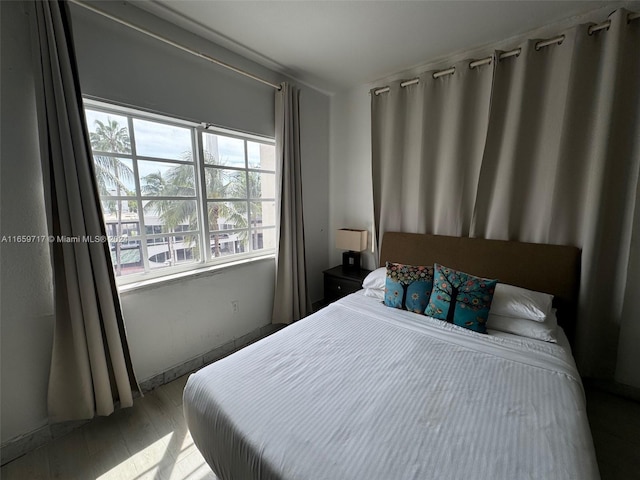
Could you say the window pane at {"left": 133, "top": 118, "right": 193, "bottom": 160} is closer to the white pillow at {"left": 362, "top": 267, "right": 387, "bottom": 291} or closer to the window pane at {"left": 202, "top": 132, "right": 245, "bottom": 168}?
the window pane at {"left": 202, "top": 132, "right": 245, "bottom": 168}

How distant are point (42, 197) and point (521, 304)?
2.90m

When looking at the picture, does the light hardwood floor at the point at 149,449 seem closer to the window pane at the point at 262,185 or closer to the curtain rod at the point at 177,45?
the window pane at the point at 262,185

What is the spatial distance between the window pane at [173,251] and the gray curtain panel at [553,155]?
208 cm

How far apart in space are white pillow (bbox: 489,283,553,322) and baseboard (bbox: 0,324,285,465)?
2.00 m

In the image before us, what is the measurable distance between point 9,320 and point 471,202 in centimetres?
318

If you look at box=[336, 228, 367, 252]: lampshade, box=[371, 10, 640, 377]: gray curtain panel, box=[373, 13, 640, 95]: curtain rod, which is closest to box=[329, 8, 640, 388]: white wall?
box=[373, 13, 640, 95]: curtain rod

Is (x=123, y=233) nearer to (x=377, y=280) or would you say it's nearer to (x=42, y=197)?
(x=42, y=197)

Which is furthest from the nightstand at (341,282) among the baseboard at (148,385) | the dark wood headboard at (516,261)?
the baseboard at (148,385)

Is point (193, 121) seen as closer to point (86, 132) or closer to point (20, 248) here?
point (86, 132)

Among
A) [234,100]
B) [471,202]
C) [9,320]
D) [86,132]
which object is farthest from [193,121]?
[471,202]

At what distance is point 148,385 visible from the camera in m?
1.96

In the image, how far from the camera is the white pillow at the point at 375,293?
7.23ft

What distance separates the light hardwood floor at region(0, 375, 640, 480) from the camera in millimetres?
1378

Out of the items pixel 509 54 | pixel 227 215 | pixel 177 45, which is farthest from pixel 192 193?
pixel 509 54
